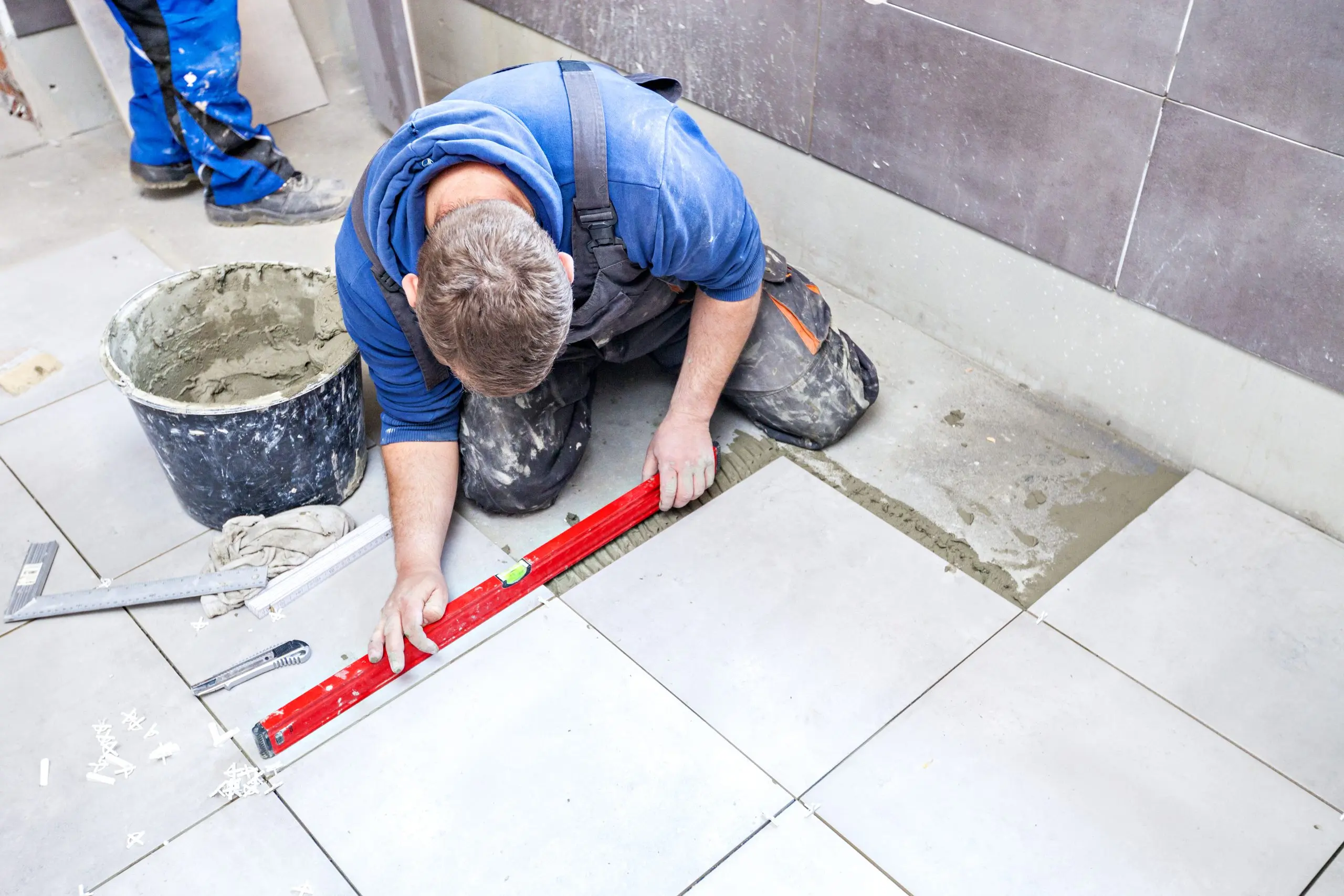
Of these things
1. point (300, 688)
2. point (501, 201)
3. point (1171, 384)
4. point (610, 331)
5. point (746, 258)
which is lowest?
point (300, 688)

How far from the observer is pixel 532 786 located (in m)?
1.74

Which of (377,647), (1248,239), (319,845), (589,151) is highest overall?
(589,151)

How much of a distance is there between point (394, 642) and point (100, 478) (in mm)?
938

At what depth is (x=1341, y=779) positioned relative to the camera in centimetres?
171

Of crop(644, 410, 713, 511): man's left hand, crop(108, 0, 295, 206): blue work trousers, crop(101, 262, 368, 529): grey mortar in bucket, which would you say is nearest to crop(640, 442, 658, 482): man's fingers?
crop(644, 410, 713, 511): man's left hand

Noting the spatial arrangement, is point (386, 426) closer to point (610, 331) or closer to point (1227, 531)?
point (610, 331)

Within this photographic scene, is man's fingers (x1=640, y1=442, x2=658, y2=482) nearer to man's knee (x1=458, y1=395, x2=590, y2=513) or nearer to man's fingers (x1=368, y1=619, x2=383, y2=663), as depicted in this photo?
man's knee (x1=458, y1=395, x2=590, y2=513)

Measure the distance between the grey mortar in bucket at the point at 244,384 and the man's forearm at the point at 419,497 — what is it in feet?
0.59

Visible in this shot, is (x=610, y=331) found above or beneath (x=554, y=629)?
above

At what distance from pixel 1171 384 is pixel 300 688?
5.89 ft

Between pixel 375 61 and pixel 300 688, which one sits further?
pixel 375 61

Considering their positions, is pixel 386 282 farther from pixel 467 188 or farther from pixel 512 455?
pixel 512 455

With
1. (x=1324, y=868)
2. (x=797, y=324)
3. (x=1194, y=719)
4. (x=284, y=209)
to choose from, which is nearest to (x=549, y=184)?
(x=797, y=324)

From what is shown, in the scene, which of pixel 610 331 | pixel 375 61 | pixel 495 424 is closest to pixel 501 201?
pixel 610 331
